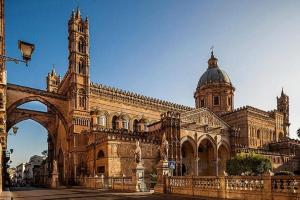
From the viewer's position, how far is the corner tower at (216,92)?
2494 inches

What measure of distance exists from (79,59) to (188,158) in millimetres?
21870

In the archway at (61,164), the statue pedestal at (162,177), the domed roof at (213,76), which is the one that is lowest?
the archway at (61,164)

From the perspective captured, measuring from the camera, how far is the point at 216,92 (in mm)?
63438

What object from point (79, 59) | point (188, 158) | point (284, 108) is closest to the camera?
point (79, 59)

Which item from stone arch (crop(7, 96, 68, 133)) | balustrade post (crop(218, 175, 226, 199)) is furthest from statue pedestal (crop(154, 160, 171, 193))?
stone arch (crop(7, 96, 68, 133))

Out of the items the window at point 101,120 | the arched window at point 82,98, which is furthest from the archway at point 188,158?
the arched window at point 82,98

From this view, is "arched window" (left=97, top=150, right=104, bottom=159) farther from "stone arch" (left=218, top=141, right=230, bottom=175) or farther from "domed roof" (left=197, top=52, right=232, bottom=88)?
"domed roof" (left=197, top=52, right=232, bottom=88)

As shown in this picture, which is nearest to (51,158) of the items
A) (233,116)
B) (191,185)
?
(233,116)

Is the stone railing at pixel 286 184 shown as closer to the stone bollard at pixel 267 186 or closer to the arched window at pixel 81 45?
the stone bollard at pixel 267 186

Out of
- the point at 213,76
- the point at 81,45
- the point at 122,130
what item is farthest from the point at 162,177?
the point at 213,76

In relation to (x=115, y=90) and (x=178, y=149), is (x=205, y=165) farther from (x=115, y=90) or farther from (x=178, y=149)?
(x=115, y=90)

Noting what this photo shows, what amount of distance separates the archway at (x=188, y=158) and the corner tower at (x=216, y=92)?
18068 mm

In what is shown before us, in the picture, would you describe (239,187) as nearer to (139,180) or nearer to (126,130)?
(139,180)

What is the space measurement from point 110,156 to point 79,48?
18.6 meters
